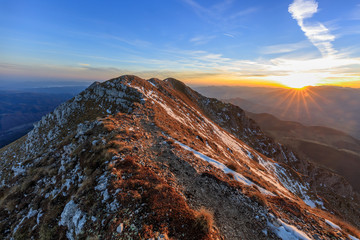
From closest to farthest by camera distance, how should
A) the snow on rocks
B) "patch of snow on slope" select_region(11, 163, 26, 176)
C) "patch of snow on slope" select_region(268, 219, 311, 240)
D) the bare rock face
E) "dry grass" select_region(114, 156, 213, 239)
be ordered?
the snow on rocks → "dry grass" select_region(114, 156, 213, 239) → the bare rock face → "patch of snow on slope" select_region(268, 219, 311, 240) → "patch of snow on slope" select_region(11, 163, 26, 176)

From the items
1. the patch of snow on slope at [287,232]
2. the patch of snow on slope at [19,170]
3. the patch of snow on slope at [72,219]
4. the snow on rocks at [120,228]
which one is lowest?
the patch of snow on slope at [19,170]

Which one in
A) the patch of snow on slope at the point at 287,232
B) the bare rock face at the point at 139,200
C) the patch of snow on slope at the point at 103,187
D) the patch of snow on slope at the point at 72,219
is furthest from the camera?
the patch of snow on slope at the point at 287,232

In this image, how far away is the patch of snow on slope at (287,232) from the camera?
8.40 metres

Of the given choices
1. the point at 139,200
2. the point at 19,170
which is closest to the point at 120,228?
the point at 139,200

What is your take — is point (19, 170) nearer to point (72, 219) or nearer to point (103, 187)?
point (72, 219)

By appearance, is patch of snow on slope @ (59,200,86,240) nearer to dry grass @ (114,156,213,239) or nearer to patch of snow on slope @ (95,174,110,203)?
patch of snow on slope @ (95,174,110,203)

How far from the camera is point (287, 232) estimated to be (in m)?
8.58

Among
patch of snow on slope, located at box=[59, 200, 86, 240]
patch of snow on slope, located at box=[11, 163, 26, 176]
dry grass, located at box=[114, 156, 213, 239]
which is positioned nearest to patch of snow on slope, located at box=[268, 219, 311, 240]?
dry grass, located at box=[114, 156, 213, 239]

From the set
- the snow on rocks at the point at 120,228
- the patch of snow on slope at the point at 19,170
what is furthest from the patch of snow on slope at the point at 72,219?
the patch of snow on slope at the point at 19,170

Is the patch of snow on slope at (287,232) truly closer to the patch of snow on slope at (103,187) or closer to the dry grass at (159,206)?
the dry grass at (159,206)

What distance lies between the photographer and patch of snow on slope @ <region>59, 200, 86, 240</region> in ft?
23.0

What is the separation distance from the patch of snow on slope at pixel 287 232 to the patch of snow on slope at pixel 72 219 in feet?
36.4

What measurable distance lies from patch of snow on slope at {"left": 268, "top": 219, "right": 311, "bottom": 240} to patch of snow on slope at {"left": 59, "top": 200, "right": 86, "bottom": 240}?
1111cm

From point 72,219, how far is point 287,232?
41.9 ft
